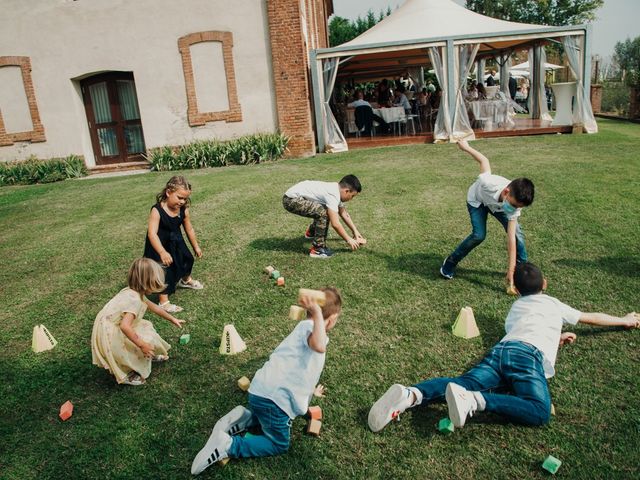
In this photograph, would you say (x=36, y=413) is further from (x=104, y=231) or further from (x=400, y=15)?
(x=400, y=15)

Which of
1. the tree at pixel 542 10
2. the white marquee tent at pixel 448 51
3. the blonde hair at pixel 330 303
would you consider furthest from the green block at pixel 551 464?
the tree at pixel 542 10

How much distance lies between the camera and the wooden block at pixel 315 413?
3211 mm

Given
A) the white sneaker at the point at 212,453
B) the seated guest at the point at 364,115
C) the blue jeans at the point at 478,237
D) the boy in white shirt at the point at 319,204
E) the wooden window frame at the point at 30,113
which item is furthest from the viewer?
the seated guest at the point at 364,115

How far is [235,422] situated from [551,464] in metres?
1.80

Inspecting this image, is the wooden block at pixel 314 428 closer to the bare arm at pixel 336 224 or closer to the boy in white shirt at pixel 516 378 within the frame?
the boy in white shirt at pixel 516 378

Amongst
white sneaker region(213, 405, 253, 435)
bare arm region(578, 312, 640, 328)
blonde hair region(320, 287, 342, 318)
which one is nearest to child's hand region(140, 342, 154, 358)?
white sneaker region(213, 405, 253, 435)

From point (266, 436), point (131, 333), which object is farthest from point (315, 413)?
point (131, 333)

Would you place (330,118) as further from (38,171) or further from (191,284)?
(191,284)

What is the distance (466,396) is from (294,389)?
1040 mm

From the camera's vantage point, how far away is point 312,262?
19.8 ft

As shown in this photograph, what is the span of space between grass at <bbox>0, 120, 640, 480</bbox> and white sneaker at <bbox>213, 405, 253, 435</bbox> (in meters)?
0.22

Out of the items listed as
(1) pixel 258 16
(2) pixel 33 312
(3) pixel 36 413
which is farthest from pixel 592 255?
(1) pixel 258 16

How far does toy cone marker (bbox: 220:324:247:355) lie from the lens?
411 centimetres

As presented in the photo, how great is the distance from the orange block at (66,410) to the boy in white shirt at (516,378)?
211cm
